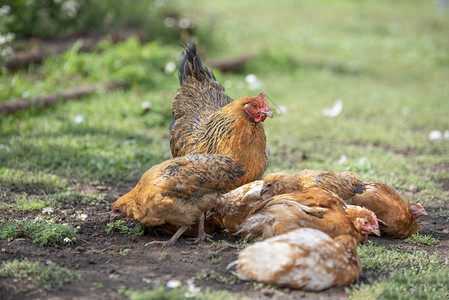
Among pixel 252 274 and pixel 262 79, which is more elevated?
pixel 262 79

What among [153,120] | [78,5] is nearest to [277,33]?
[78,5]

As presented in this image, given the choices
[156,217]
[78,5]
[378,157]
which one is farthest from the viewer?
[78,5]

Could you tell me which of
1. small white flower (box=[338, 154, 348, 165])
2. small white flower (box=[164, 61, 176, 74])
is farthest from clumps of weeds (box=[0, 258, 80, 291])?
small white flower (box=[164, 61, 176, 74])

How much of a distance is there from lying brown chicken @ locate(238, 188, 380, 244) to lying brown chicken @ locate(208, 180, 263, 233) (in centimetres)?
20

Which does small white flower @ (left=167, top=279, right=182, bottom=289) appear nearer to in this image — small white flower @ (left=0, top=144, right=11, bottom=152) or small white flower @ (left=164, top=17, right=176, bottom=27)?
small white flower @ (left=0, top=144, right=11, bottom=152)

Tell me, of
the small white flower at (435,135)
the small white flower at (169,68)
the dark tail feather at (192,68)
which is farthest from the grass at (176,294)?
the small white flower at (169,68)

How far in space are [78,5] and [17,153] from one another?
5.74 meters

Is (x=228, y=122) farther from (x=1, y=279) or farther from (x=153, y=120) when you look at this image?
(x=153, y=120)

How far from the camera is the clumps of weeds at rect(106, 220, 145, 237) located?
4449 mm

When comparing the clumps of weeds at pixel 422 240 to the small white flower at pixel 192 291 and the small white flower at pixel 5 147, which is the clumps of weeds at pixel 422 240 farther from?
the small white flower at pixel 5 147

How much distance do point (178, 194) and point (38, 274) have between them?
117 cm

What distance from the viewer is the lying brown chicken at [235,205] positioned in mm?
4449

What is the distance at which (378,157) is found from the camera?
713cm

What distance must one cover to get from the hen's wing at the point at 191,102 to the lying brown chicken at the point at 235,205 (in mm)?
894
